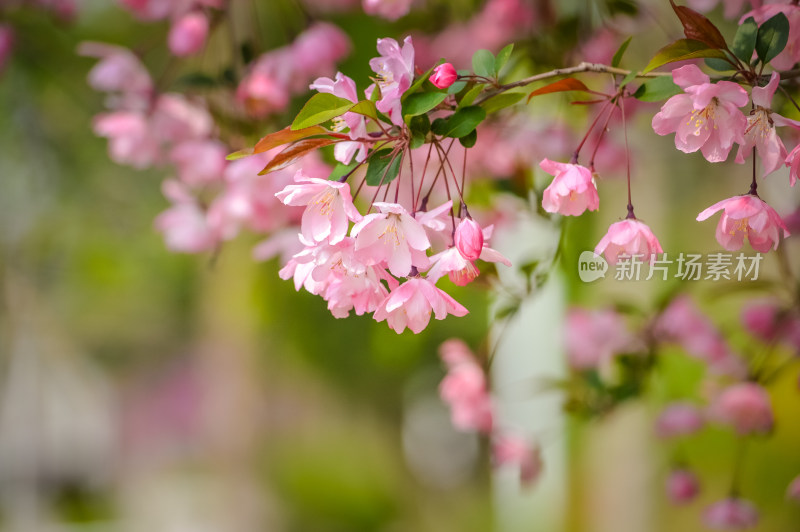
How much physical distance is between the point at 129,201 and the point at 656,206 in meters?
1.07

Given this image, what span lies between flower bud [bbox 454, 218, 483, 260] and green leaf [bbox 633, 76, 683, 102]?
0.17 meters

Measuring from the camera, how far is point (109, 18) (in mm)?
1345

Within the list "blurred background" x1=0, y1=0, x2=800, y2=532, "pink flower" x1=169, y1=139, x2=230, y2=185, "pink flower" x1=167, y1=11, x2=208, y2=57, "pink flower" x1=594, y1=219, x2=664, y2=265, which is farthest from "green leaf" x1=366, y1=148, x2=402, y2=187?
"blurred background" x1=0, y1=0, x2=800, y2=532

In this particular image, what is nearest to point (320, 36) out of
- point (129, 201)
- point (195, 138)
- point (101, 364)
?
point (195, 138)

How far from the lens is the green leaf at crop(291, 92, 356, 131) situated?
1.33ft

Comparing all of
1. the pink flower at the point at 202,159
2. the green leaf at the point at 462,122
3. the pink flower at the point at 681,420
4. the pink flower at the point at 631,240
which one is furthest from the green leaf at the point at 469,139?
the pink flower at the point at 681,420

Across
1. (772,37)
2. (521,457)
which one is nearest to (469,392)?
(521,457)

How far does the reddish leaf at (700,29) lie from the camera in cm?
41

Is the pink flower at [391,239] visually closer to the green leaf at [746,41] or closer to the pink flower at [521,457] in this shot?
the green leaf at [746,41]

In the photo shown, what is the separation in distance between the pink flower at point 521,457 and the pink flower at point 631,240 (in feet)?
1.79

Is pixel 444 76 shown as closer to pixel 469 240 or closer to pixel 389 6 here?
pixel 469 240

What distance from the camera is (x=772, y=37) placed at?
16.8 inches

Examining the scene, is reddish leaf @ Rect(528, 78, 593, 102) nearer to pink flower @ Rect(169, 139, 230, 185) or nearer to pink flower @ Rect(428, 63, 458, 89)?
pink flower @ Rect(428, 63, 458, 89)

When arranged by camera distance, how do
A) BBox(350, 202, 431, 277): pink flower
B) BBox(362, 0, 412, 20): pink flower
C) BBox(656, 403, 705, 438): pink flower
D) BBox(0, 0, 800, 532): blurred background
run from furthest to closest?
BBox(0, 0, 800, 532): blurred background
BBox(656, 403, 705, 438): pink flower
BBox(362, 0, 412, 20): pink flower
BBox(350, 202, 431, 277): pink flower
